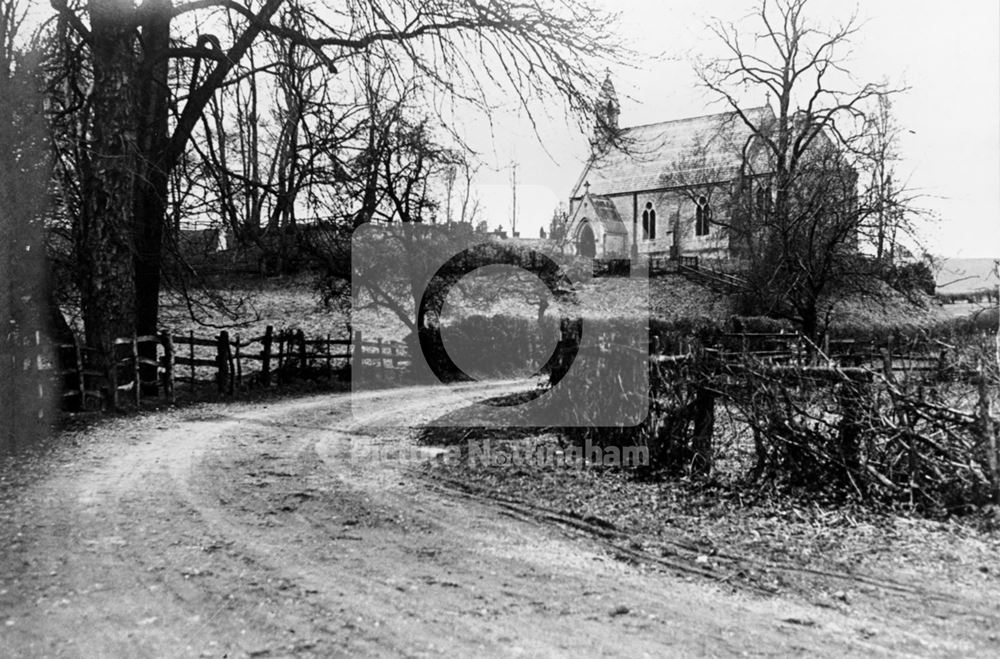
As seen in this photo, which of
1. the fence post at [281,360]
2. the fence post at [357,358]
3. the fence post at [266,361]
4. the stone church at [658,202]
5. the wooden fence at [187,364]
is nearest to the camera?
the wooden fence at [187,364]

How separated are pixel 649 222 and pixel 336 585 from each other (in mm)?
50106

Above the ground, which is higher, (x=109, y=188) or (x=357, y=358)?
(x=109, y=188)

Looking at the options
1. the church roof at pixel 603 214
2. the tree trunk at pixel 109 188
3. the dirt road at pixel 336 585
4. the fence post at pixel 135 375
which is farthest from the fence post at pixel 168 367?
the church roof at pixel 603 214

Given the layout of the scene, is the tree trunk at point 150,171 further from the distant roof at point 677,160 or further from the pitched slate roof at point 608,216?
the pitched slate roof at point 608,216

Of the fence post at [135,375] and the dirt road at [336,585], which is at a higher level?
the fence post at [135,375]

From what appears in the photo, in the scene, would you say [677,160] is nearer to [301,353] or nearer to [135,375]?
[301,353]

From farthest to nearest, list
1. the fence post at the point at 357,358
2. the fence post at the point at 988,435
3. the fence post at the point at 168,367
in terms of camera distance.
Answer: the fence post at the point at 357,358 → the fence post at the point at 168,367 → the fence post at the point at 988,435

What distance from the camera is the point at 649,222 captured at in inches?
2063

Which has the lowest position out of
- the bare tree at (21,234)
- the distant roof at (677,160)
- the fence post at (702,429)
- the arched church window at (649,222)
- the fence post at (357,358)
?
the fence post at (357,358)

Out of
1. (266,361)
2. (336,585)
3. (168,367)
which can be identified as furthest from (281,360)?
(336,585)

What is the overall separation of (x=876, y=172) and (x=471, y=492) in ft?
71.9

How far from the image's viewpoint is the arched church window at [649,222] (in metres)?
52.1

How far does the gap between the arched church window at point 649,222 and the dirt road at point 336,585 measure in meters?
47.2

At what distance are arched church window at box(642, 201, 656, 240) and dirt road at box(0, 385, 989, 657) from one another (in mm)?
47189
